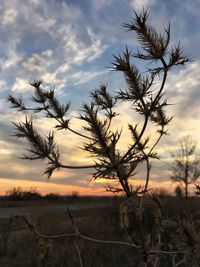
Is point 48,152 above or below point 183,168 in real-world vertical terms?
below

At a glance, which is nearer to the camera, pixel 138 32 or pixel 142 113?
pixel 138 32

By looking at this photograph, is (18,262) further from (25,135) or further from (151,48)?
(151,48)

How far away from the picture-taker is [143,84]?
2.80m

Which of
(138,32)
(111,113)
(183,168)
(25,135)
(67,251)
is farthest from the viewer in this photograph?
(183,168)

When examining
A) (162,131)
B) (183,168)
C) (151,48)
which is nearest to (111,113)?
(162,131)

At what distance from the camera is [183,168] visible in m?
56.8

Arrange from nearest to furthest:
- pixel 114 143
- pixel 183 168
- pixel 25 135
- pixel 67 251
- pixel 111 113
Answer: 1. pixel 114 143
2. pixel 25 135
3. pixel 111 113
4. pixel 67 251
5. pixel 183 168

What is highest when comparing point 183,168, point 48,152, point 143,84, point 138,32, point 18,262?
point 183,168

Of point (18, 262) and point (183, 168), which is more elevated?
point (183, 168)

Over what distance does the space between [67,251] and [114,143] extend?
8.99 m

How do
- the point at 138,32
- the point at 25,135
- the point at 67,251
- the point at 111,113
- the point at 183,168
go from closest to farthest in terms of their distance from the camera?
the point at 138,32 < the point at 25,135 < the point at 111,113 < the point at 67,251 < the point at 183,168

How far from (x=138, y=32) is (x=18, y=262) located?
9.94m

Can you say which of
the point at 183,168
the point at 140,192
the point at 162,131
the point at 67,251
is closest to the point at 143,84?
the point at 140,192

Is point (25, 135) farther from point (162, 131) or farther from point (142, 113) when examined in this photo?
point (162, 131)
